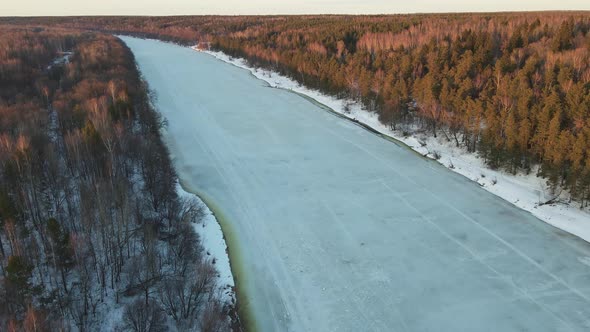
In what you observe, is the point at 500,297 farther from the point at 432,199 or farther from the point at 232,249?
the point at 232,249

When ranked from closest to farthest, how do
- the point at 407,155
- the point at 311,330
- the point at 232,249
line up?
the point at 311,330
the point at 232,249
the point at 407,155

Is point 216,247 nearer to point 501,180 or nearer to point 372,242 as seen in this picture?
point 372,242

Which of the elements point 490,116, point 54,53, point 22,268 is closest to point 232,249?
point 22,268

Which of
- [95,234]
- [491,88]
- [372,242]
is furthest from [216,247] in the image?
[491,88]

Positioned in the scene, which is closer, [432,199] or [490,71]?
[432,199]

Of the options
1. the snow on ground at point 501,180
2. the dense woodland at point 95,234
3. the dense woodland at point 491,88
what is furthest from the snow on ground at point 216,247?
the dense woodland at point 491,88

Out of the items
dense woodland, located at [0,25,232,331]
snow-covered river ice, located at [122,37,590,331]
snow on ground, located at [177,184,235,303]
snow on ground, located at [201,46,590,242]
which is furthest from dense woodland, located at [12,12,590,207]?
dense woodland, located at [0,25,232,331]
